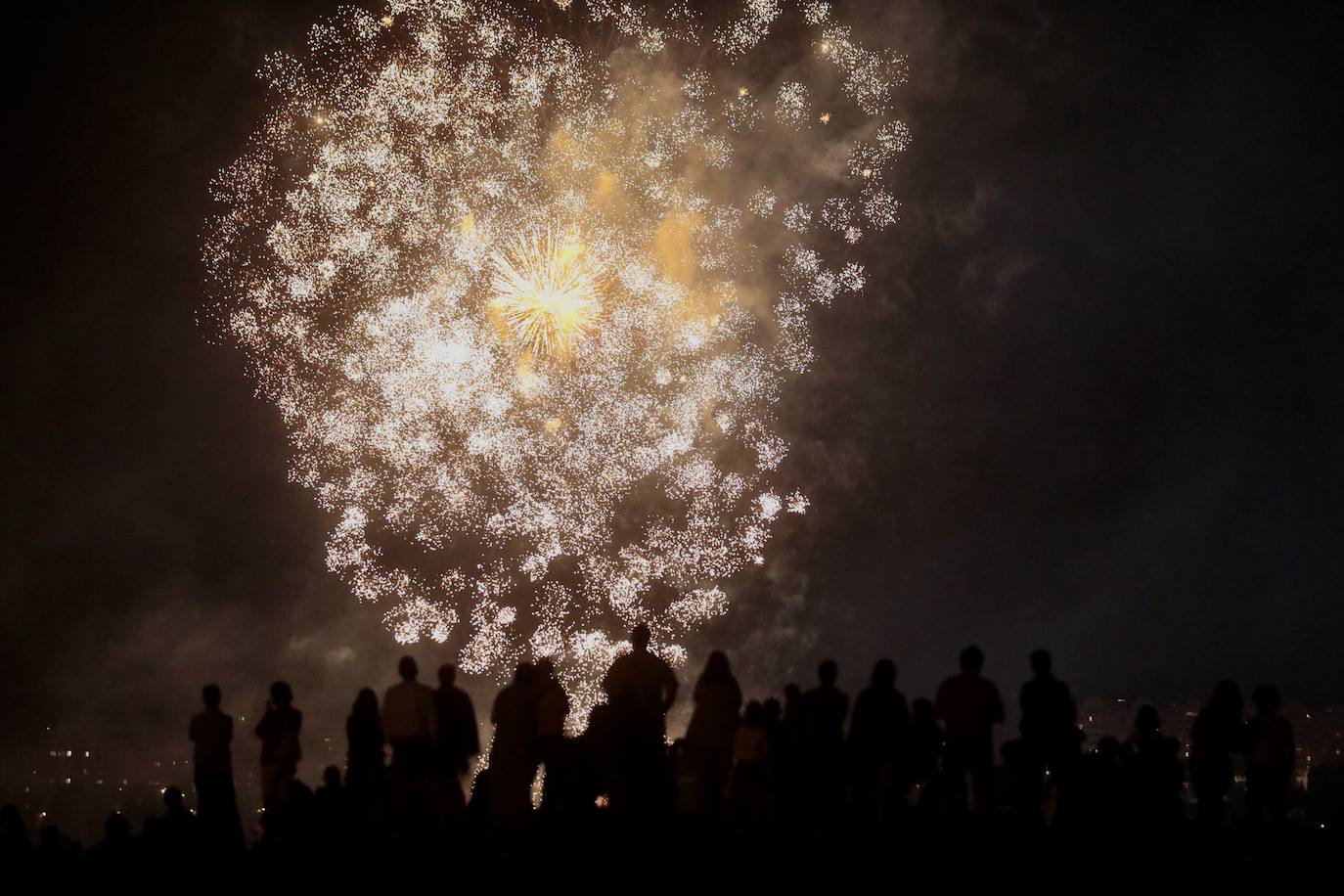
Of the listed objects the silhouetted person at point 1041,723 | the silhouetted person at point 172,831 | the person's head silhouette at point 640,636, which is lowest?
the silhouetted person at point 172,831

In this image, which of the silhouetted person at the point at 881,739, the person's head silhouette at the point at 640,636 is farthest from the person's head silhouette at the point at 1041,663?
the person's head silhouette at the point at 640,636

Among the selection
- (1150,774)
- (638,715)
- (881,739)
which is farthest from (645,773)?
(1150,774)

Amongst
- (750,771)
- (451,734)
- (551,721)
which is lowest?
(750,771)

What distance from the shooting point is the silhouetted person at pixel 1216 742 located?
1453 cm

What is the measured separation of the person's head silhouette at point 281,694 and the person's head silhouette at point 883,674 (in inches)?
233

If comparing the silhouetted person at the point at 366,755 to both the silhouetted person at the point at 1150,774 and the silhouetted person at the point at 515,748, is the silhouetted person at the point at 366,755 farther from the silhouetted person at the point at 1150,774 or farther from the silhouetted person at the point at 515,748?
the silhouetted person at the point at 1150,774

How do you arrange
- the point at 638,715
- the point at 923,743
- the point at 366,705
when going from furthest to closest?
the point at 366,705 < the point at 638,715 < the point at 923,743

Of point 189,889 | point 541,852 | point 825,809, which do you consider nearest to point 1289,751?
point 825,809

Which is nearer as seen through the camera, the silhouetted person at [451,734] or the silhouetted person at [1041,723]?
the silhouetted person at [1041,723]

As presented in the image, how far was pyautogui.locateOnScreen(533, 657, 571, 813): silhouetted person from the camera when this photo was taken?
14.7 m

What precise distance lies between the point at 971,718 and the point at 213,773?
798cm

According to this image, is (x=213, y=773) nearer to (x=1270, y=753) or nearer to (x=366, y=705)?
(x=366, y=705)

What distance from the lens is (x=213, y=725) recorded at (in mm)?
14562

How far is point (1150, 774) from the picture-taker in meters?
14.5
